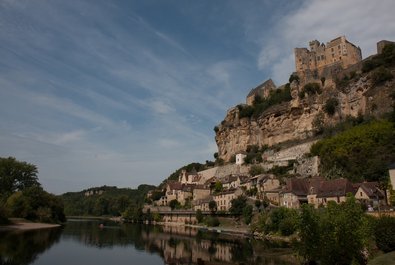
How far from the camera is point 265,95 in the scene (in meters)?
93.0

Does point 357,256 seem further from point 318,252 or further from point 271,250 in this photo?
point 271,250

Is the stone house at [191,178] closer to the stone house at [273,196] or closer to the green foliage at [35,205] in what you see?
the green foliage at [35,205]

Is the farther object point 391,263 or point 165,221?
point 165,221

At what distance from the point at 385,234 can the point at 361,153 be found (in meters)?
28.2

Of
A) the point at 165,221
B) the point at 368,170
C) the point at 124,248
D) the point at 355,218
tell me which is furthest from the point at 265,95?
the point at 355,218

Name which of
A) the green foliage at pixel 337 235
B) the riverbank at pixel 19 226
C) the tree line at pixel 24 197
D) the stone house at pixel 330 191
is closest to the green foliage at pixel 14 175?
the tree line at pixel 24 197

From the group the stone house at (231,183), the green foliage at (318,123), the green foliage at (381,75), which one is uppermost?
the green foliage at (381,75)

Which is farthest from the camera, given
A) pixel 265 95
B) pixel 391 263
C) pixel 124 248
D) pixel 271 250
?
pixel 265 95

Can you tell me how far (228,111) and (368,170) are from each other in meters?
53.4

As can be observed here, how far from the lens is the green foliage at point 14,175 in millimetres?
71375

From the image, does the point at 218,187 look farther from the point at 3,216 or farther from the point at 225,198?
the point at 3,216

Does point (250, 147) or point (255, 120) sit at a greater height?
point (255, 120)

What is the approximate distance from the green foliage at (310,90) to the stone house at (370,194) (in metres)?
32.8

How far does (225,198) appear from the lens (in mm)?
62969
